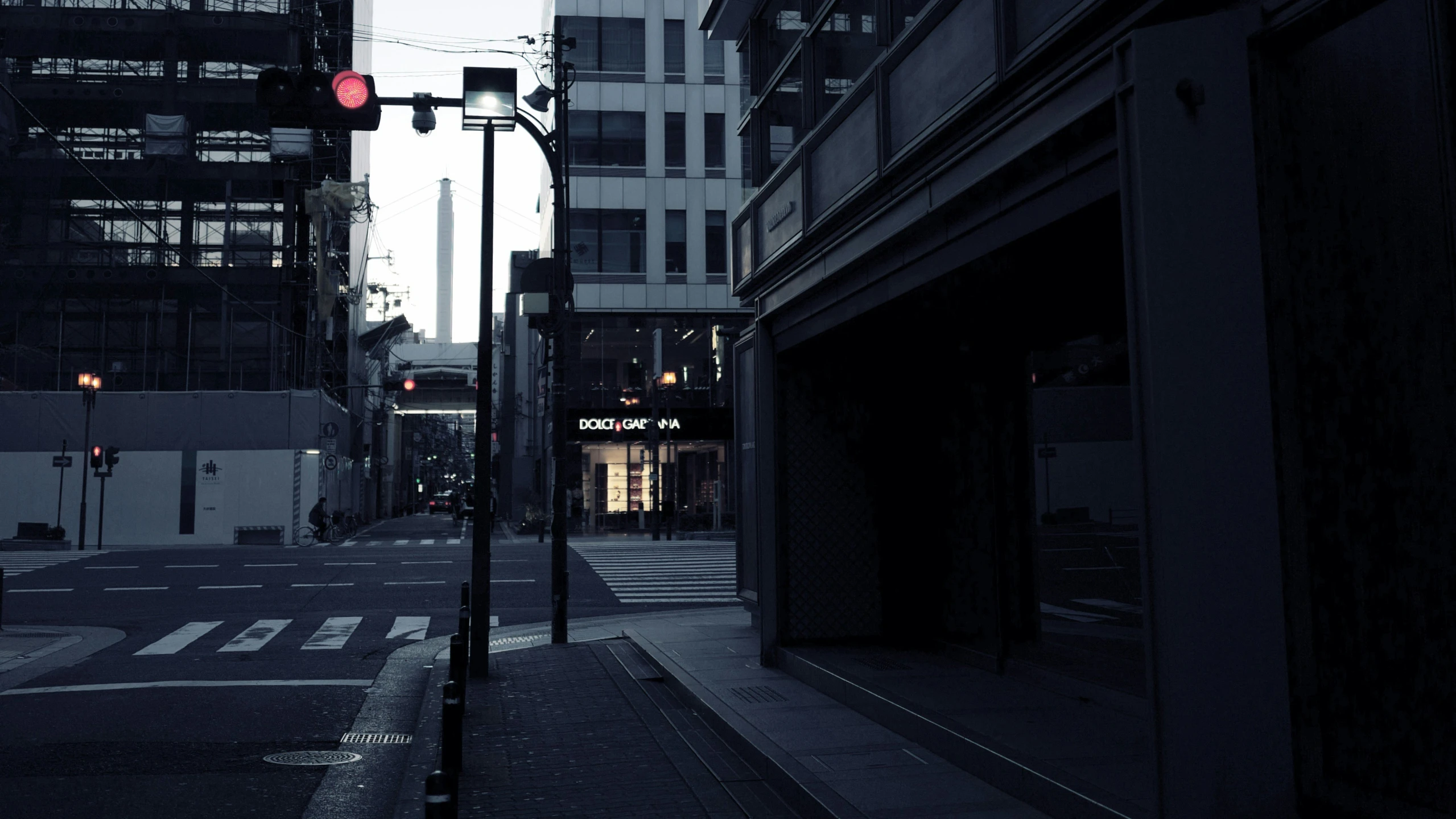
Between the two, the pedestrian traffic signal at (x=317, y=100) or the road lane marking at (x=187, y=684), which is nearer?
the pedestrian traffic signal at (x=317, y=100)

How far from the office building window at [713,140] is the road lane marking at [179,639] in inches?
1279

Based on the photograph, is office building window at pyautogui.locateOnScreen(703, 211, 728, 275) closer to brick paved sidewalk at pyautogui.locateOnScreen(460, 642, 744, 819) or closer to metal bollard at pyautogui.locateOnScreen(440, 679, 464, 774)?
brick paved sidewalk at pyautogui.locateOnScreen(460, 642, 744, 819)

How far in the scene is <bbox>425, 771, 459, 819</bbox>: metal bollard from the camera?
11.6 ft

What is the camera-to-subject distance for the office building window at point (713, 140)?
44875 millimetres

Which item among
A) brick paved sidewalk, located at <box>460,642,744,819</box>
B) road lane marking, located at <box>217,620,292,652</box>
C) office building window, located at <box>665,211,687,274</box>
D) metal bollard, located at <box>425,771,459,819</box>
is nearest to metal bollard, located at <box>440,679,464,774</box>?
brick paved sidewalk, located at <box>460,642,744,819</box>

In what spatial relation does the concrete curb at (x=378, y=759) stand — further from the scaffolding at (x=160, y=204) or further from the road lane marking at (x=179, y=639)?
the scaffolding at (x=160, y=204)

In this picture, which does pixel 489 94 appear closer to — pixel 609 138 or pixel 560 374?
pixel 560 374

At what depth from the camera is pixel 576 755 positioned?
25.4 ft

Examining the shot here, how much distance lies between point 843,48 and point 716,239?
1379 inches

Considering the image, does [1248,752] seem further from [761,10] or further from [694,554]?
[694,554]

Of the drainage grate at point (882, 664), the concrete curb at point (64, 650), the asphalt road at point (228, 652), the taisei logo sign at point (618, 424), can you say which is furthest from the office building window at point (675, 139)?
the drainage grate at point (882, 664)

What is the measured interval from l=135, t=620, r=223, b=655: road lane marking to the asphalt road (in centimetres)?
6

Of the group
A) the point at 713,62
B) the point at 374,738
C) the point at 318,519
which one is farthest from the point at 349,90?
the point at 713,62

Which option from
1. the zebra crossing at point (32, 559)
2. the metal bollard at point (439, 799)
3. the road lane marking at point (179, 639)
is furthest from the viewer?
the zebra crossing at point (32, 559)
